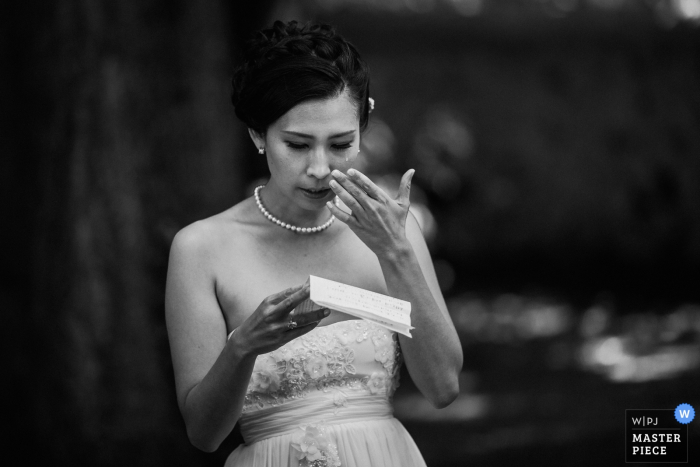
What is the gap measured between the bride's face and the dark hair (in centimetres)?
3

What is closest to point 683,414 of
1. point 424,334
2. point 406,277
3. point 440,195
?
point 440,195

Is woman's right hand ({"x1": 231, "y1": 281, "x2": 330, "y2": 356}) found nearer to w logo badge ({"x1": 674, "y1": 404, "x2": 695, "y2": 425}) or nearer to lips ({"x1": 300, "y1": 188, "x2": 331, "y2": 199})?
lips ({"x1": 300, "y1": 188, "x2": 331, "y2": 199})

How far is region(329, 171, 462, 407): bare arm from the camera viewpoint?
6.70 ft

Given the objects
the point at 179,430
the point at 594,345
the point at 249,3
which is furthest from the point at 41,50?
the point at 594,345

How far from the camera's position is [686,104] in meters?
6.25

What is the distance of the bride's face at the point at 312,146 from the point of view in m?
2.17

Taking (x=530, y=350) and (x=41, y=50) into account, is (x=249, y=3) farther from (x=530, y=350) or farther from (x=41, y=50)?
(x=530, y=350)

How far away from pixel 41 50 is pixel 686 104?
16.0ft

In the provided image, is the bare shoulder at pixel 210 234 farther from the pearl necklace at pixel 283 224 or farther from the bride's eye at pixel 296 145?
the bride's eye at pixel 296 145

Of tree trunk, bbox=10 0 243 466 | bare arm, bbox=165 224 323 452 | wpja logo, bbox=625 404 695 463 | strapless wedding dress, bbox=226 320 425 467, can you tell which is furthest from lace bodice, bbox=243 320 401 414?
wpja logo, bbox=625 404 695 463

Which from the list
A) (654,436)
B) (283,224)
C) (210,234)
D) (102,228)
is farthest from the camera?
(654,436)

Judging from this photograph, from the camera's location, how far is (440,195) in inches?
223

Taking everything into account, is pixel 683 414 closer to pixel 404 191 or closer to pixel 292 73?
pixel 404 191

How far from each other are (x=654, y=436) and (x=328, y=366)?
6.46 ft
